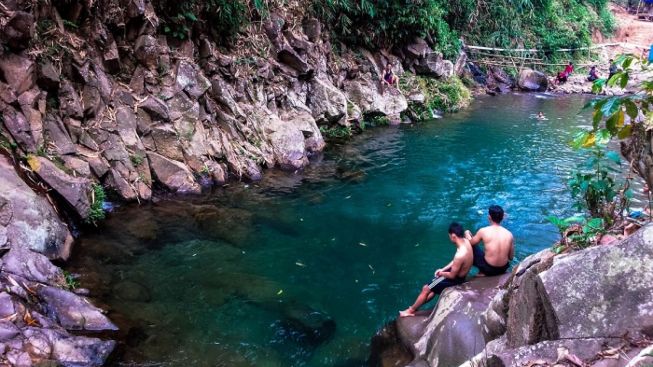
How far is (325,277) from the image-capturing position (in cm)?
786

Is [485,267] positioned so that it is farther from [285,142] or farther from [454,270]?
[285,142]

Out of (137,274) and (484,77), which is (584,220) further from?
(484,77)

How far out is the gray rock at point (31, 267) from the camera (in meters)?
5.68

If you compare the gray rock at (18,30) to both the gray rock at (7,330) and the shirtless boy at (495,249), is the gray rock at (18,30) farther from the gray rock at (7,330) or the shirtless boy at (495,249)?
the shirtless boy at (495,249)

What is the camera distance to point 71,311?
563 cm

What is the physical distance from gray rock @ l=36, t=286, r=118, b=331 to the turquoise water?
0.30 m

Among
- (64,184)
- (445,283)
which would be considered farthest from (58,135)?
(445,283)

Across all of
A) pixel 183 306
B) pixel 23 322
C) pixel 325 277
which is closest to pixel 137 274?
pixel 183 306

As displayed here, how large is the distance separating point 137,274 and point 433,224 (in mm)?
6028

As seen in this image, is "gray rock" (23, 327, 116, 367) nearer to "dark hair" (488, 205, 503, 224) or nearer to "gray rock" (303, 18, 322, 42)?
"dark hair" (488, 205, 503, 224)

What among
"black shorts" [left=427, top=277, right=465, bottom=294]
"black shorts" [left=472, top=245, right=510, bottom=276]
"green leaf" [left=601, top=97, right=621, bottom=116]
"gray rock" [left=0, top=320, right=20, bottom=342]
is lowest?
"black shorts" [left=427, top=277, right=465, bottom=294]

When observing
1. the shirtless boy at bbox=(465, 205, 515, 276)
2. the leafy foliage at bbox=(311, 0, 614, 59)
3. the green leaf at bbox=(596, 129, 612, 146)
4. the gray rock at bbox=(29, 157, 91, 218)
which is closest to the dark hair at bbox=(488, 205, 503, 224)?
the shirtless boy at bbox=(465, 205, 515, 276)

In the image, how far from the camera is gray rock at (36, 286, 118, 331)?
5.53 metres

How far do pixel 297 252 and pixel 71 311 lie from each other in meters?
3.89
